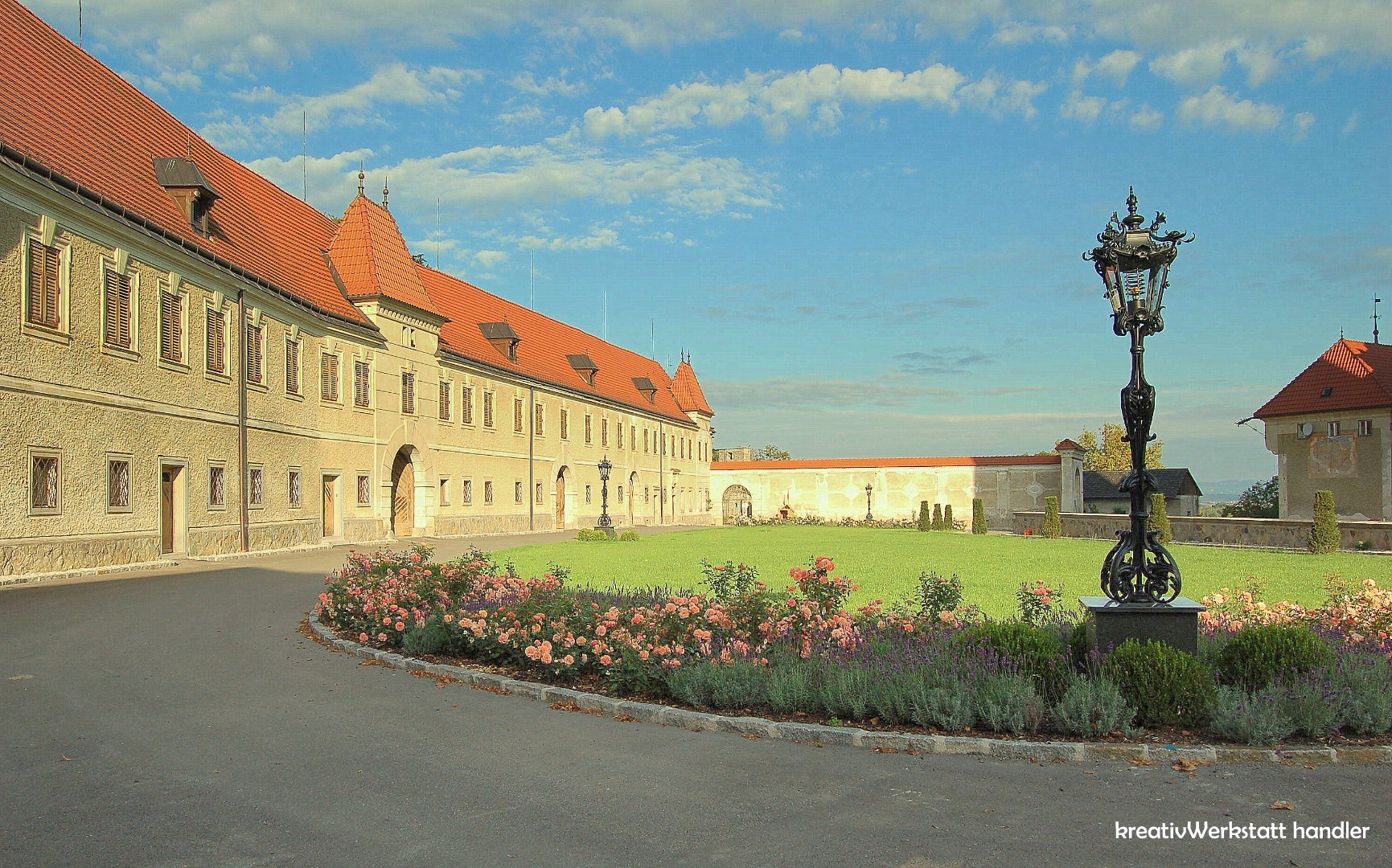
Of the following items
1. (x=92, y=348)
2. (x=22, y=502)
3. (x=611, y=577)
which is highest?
(x=92, y=348)

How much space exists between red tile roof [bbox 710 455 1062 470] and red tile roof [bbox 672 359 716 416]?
18.9 feet

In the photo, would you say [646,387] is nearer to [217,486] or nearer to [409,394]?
[409,394]

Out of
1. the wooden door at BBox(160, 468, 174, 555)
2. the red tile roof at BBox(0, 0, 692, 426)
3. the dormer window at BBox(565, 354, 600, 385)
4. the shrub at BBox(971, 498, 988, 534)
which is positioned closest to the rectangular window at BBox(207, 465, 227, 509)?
the wooden door at BBox(160, 468, 174, 555)

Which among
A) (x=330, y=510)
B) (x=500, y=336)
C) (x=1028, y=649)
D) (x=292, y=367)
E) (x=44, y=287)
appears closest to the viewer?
(x=1028, y=649)

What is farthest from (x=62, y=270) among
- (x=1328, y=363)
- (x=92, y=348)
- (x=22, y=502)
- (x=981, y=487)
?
(x=981, y=487)

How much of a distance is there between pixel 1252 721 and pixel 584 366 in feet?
158

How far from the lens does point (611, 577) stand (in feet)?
60.7

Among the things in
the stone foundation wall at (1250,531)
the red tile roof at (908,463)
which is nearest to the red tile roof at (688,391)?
the red tile roof at (908,463)

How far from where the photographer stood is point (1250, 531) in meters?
32.1

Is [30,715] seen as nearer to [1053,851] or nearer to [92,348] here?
[1053,851]

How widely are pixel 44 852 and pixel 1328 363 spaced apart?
5013 cm

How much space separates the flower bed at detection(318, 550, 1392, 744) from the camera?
6.65 metres

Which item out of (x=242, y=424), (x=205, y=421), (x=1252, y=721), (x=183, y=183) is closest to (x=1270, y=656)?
(x=1252, y=721)

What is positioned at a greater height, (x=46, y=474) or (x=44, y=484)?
(x=46, y=474)
